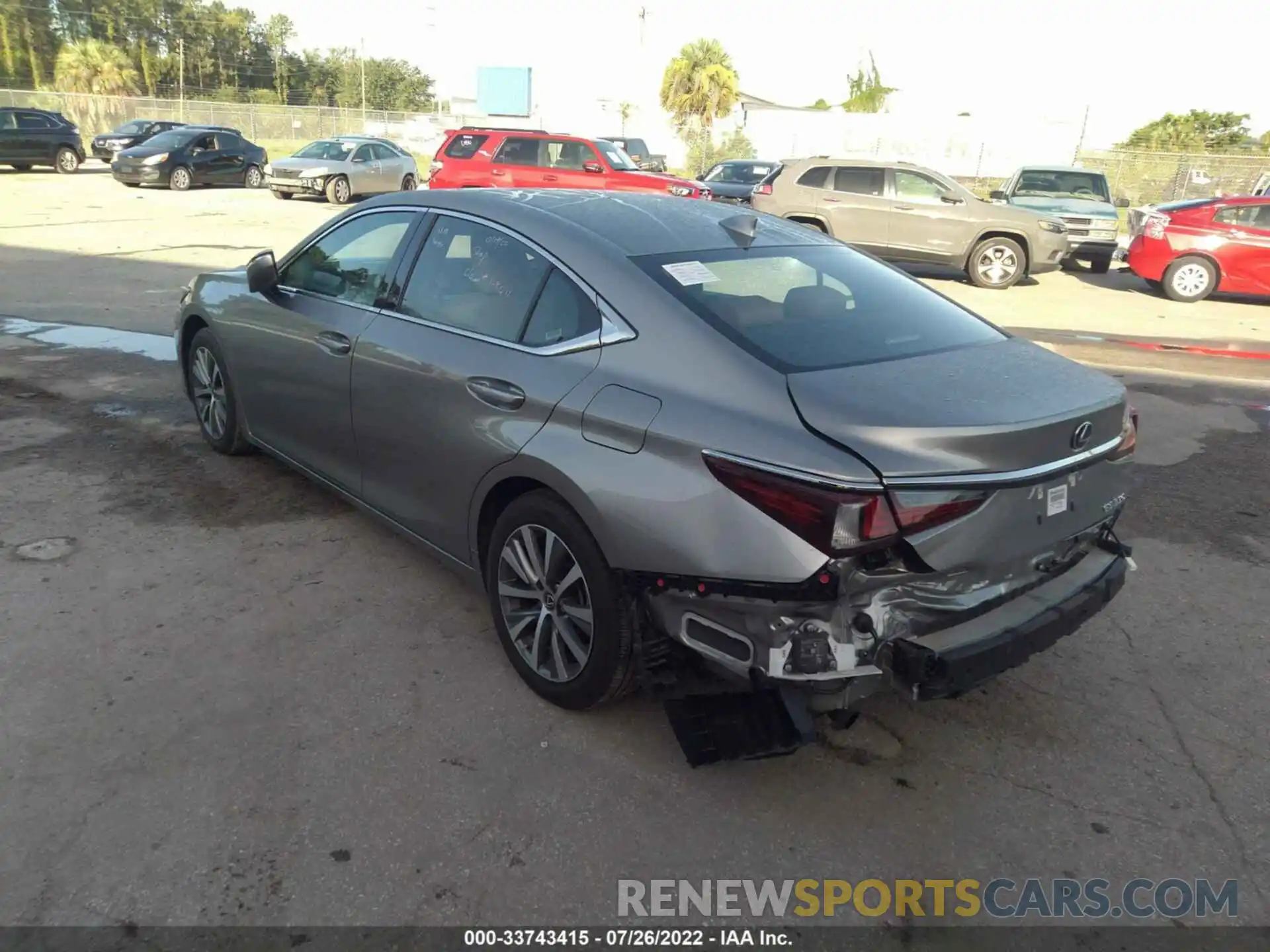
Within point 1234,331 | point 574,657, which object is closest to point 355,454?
point 574,657

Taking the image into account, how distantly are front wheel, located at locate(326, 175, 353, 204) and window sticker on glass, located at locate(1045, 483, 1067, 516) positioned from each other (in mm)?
22725

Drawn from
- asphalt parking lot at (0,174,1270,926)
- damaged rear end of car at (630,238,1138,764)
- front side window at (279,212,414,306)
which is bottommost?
asphalt parking lot at (0,174,1270,926)

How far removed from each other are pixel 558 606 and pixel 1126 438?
1.96 m

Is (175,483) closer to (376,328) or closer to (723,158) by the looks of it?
(376,328)

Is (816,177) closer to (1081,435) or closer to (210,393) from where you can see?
(210,393)

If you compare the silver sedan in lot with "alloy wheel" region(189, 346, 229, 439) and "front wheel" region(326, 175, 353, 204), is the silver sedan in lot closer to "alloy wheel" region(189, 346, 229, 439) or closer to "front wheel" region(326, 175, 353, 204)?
"front wheel" region(326, 175, 353, 204)

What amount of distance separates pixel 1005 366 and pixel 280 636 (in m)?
2.81

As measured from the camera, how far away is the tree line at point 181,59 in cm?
5612

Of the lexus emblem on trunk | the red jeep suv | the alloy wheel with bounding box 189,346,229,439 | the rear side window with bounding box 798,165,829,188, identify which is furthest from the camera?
the red jeep suv

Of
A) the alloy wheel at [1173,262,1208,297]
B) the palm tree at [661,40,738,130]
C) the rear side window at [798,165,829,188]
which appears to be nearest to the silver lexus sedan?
the rear side window at [798,165,829,188]

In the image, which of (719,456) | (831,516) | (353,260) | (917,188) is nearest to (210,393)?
(353,260)

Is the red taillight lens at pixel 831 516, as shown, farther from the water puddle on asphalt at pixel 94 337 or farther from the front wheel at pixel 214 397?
the water puddle on asphalt at pixel 94 337

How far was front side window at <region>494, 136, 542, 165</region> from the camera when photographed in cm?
1884

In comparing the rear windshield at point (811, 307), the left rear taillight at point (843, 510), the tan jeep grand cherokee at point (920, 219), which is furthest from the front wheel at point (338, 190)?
the left rear taillight at point (843, 510)
